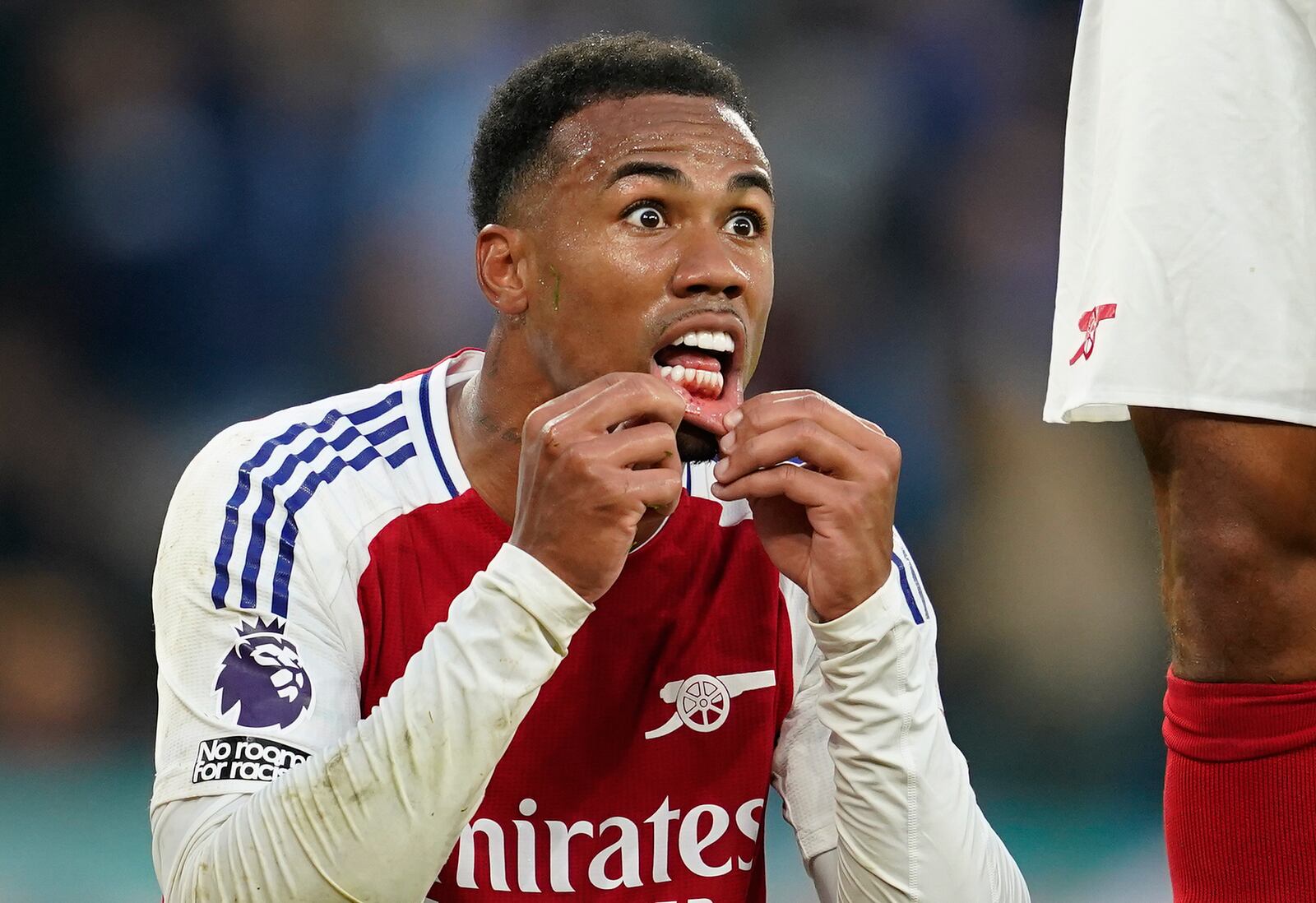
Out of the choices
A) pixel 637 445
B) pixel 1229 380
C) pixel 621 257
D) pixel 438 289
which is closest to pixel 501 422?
pixel 621 257

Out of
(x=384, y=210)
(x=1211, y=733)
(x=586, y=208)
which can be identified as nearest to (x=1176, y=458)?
(x=1211, y=733)

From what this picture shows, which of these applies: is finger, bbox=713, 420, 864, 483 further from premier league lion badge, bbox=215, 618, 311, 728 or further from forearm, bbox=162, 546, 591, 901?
premier league lion badge, bbox=215, 618, 311, 728

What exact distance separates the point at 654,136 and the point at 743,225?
0.69 ft

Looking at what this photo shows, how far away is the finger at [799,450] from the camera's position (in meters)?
1.91

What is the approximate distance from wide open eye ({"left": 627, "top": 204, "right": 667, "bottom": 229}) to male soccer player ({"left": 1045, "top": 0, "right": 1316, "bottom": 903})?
72 cm

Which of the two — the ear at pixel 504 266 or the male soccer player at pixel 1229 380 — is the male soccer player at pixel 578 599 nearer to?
the ear at pixel 504 266

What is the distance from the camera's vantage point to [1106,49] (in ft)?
6.61

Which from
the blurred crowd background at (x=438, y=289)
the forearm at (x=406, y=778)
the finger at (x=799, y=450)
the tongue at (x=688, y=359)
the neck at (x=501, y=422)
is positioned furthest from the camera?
the blurred crowd background at (x=438, y=289)

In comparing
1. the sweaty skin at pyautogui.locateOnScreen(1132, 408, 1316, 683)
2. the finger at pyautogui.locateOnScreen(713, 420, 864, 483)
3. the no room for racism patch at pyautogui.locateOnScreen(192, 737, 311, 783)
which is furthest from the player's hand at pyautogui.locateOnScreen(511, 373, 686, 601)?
the sweaty skin at pyautogui.locateOnScreen(1132, 408, 1316, 683)

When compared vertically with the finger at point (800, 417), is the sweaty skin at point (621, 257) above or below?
above

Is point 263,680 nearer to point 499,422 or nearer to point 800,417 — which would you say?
point 499,422

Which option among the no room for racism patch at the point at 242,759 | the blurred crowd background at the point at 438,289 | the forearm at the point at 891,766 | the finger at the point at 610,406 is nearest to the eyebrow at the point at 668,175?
the finger at the point at 610,406

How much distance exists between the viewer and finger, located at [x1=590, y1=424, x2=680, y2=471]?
182 centimetres

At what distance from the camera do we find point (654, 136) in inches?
89.2
